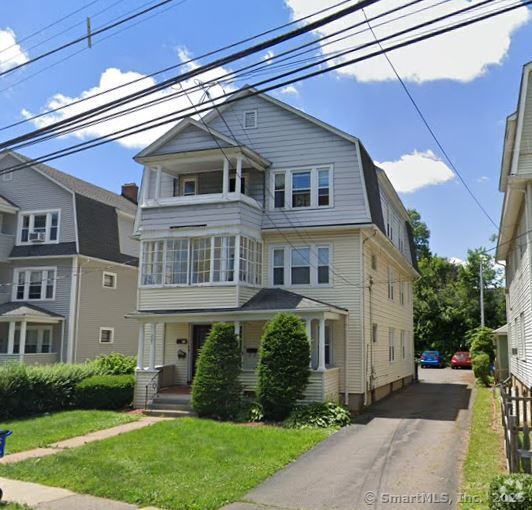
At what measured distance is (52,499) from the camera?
7961 mm

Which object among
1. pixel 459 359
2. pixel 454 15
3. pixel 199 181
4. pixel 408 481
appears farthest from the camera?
pixel 459 359

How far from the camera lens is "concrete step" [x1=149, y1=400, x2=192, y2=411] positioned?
53.0 feet

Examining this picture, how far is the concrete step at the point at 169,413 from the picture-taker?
15773 millimetres

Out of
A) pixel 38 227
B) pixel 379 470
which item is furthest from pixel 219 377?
pixel 38 227

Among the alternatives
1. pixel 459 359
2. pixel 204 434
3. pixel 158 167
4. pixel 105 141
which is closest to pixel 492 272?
pixel 459 359

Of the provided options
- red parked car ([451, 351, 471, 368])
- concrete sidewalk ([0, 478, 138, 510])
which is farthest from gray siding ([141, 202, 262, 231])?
red parked car ([451, 351, 471, 368])

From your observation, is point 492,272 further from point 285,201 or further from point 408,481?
point 408,481

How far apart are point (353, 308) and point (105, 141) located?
1074 centimetres

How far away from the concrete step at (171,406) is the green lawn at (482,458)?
26.1ft

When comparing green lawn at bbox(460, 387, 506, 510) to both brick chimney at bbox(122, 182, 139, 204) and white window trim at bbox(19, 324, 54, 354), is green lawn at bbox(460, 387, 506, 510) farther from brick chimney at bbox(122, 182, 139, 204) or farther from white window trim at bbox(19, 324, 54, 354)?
brick chimney at bbox(122, 182, 139, 204)

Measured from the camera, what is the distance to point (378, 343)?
2055 cm

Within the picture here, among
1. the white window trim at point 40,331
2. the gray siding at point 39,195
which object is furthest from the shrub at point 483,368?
the white window trim at point 40,331

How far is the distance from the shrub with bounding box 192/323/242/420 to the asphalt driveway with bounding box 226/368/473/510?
337cm

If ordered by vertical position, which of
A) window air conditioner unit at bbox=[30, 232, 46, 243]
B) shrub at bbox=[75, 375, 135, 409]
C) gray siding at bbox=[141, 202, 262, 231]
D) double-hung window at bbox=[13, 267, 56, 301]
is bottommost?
shrub at bbox=[75, 375, 135, 409]
